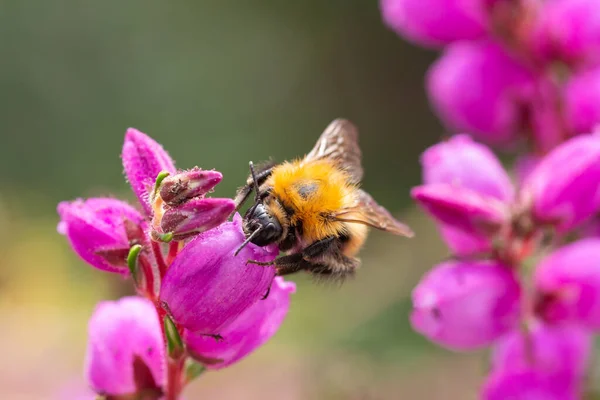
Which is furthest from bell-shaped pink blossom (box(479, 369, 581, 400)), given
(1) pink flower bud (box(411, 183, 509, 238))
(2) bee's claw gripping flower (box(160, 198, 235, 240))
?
(2) bee's claw gripping flower (box(160, 198, 235, 240))

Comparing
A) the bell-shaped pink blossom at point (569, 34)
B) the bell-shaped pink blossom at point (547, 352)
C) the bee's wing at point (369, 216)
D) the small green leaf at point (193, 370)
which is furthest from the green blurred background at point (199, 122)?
the small green leaf at point (193, 370)

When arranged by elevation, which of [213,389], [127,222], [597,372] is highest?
[127,222]

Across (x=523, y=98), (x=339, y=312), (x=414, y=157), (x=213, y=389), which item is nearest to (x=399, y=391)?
(x=339, y=312)

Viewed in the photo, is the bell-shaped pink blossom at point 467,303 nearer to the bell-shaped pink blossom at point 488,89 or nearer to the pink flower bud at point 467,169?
the pink flower bud at point 467,169

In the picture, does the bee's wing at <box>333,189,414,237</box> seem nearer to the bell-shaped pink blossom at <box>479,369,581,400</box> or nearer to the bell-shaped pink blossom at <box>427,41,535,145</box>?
the bell-shaped pink blossom at <box>479,369,581,400</box>

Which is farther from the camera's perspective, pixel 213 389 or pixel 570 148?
pixel 213 389

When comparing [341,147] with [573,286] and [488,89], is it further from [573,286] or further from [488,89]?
[488,89]

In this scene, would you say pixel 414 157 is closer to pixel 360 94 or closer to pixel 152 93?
pixel 360 94
